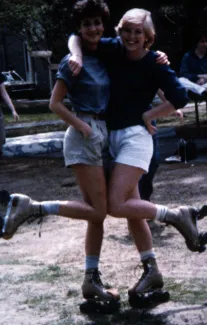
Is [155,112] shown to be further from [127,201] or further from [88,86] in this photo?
[127,201]

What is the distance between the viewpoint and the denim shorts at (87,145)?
4.30 m

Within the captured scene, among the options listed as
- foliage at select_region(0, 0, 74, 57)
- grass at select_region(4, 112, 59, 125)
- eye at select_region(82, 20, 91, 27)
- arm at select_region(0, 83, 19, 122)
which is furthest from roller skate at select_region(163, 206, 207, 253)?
foliage at select_region(0, 0, 74, 57)

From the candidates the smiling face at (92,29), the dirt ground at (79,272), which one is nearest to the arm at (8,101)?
the dirt ground at (79,272)

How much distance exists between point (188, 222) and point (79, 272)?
43.7 inches

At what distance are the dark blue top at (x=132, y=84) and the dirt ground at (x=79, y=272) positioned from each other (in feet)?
3.49

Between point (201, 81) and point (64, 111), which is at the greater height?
point (64, 111)

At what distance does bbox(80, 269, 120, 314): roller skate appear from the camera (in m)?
4.41

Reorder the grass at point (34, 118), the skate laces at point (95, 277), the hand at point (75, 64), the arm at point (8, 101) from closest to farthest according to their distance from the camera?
the hand at point (75, 64) < the skate laces at point (95, 277) < the arm at point (8, 101) < the grass at point (34, 118)

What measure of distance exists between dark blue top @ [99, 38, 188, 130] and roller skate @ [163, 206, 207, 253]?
0.56 metres

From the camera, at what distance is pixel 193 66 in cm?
1127

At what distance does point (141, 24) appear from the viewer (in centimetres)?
433

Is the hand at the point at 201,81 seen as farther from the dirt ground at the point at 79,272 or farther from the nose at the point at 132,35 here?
the nose at the point at 132,35

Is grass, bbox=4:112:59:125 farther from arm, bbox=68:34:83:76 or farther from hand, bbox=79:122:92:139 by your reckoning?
hand, bbox=79:122:92:139

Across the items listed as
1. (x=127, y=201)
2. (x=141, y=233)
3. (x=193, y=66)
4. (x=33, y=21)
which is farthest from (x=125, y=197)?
(x=33, y=21)
